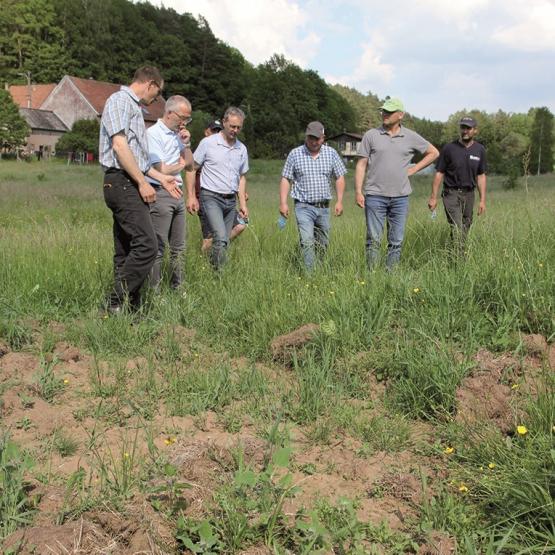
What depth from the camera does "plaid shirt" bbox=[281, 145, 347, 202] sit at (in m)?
6.50

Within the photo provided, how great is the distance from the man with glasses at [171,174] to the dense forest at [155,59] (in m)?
60.9

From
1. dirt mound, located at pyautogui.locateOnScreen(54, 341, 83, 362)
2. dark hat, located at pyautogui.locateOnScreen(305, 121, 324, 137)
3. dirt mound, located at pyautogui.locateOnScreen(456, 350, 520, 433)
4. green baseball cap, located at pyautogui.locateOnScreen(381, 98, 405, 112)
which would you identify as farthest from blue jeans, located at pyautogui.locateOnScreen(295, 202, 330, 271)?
dirt mound, located at pyautogui.locateOnScreen(456, 350, 520, 433)

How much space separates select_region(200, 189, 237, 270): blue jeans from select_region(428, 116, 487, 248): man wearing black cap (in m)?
2.64

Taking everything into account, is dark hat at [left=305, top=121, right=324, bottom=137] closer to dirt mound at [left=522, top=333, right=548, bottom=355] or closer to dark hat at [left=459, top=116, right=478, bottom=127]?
dark hat at [left=459, top=116, right=478, bottom=127]

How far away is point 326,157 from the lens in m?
6.64

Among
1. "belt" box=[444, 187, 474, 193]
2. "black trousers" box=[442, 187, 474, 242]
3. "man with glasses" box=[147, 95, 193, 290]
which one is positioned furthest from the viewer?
"belt" box=[444, 187, 474, 193]

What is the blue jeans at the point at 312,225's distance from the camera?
6348mm

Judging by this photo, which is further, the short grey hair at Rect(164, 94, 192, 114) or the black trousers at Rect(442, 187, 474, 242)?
the black trousers at Rect(442, 187, 474, 242)

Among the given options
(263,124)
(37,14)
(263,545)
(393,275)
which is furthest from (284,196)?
(37,14)

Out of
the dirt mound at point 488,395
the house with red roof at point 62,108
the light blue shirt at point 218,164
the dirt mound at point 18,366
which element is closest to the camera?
the dirt mound at point 488,395

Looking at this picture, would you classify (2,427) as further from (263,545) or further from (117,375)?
(263,545)

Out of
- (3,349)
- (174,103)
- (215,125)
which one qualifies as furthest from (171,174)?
(3,349)

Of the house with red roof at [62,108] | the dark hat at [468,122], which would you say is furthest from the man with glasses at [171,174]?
the house with red roof at [62,108]

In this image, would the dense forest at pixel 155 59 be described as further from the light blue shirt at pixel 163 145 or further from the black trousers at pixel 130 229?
the black trousers at pixel 130 229
